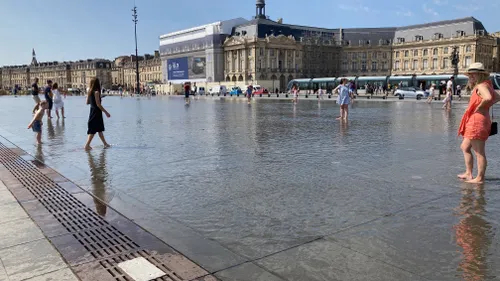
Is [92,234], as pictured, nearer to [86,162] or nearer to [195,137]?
[86,162]

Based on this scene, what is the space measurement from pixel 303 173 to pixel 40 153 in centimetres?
564

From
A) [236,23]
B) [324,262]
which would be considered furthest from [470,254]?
[236,23]

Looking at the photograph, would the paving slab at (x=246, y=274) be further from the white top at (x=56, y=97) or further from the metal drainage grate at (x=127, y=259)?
the white top at (x=56, y=97)

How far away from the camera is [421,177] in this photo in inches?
241

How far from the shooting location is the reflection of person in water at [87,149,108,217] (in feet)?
16.3

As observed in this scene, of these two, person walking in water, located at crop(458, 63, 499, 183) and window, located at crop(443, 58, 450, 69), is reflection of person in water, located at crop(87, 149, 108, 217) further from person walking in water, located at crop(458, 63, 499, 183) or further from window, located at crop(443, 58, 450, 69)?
window, located at crop(443, 58, 450, 69)

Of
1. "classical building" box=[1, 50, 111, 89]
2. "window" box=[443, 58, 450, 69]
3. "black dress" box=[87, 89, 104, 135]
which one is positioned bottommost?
"black dress" box=[87, 89, 104, 135]

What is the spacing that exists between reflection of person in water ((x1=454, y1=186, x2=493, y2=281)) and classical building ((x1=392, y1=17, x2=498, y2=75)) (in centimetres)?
10144

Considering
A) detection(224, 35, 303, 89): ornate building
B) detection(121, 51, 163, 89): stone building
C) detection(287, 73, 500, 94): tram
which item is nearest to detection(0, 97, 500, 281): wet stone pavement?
detection(287, 73, 500, 94): tram

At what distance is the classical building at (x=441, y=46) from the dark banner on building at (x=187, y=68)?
4932cm

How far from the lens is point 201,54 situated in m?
108

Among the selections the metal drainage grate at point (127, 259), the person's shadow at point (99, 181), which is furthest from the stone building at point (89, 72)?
the metal drainage grate at point (127, 259)

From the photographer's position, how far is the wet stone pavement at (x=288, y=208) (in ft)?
11.0

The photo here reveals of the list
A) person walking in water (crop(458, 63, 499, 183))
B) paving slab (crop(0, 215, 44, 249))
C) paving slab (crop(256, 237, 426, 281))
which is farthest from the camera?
person walking in water (crop(458, 63, 499, 183))
